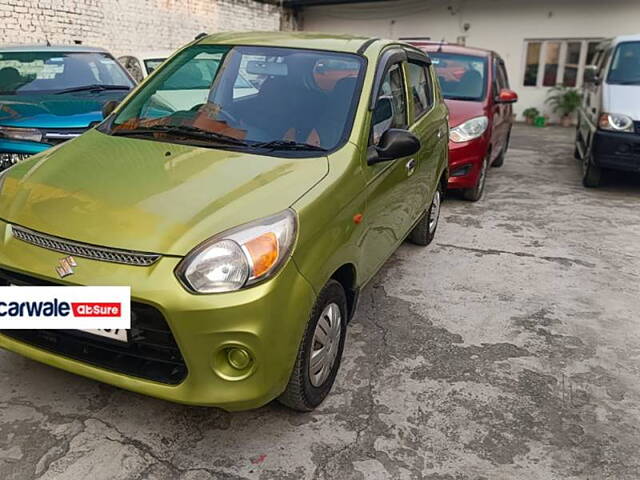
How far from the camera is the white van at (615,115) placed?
6.64 meters

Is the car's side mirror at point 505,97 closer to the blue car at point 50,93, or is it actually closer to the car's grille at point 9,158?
the blue car at point 50,93

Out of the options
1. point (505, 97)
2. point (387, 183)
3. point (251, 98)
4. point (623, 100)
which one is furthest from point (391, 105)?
point (623, 100)

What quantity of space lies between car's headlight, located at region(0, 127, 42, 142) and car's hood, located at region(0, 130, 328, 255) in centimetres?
235

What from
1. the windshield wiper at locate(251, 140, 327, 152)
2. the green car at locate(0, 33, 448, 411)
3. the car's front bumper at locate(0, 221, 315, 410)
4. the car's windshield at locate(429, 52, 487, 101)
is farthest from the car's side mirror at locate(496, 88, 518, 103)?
the car's front bumper at locate(0, 221, 315, 410)

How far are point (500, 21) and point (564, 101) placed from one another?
9.52 feet

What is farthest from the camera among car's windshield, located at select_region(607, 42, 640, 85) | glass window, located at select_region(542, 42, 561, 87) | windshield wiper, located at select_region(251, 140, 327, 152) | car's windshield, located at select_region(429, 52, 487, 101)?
glass window, located at select_region(542, 42, 561, 87)

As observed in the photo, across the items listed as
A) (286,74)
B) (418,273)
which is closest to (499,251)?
(418,273)

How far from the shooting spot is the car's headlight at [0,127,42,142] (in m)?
4.92

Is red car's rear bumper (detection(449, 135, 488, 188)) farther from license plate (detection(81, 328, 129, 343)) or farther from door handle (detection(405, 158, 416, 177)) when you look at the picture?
license plate (detection(81, 328, 129, 343))

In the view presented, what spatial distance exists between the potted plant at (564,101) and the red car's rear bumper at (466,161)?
9.78 m

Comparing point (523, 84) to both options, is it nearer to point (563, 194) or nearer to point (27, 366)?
point (563, 194)

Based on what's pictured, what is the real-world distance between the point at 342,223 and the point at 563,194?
5.74 m

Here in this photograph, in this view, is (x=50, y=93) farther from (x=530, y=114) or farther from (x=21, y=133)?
(x=530, y=114)

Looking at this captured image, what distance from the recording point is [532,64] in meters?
15.6
